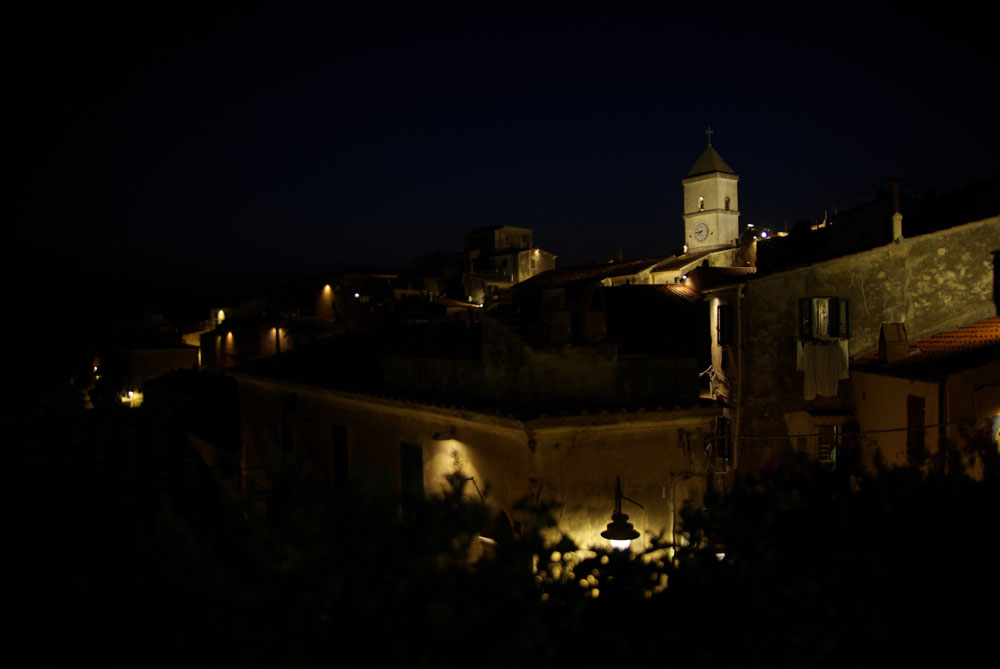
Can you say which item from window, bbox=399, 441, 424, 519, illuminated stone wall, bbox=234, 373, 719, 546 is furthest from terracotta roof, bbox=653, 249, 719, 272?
window, bbox=399, 441, 424, 519

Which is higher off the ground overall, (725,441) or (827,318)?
(827,318)

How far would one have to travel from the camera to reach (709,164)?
45.3 metres

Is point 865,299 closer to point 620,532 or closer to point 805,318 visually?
point 805,318

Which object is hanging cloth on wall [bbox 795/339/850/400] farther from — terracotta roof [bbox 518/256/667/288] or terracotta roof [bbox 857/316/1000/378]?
terracotta roof [bbox 518/256/667/288]

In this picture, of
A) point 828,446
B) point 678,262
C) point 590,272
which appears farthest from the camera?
point 590,272

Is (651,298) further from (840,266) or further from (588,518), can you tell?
(588,518)

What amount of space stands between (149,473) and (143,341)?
130ft

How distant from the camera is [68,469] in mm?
8203

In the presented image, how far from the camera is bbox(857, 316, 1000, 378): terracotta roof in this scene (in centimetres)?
1405

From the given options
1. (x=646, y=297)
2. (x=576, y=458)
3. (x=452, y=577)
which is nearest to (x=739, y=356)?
(x=576, y=458)

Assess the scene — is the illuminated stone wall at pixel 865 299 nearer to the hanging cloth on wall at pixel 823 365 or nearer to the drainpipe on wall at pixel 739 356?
the drainpipe on wall at pixel 739 356

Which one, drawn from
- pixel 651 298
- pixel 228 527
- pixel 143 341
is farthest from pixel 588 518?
pixel 143 341

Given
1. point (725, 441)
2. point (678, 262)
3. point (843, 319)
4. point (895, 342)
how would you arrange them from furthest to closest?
1. point (678, 262)
2. point (725, 441)
3. point (843, 319)
4. point (895, 342)

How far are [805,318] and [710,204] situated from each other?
2882cm
